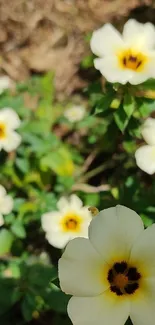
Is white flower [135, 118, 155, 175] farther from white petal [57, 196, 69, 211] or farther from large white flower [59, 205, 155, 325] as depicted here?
large white flower [59, 205, 155, 325]

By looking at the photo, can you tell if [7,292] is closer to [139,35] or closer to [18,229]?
[18,229]

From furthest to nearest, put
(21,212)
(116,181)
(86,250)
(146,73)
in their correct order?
1. (116,181)
2. (21,212)
3. (146,73)
4. (86,250)

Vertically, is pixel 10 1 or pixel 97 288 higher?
pixel 97 288

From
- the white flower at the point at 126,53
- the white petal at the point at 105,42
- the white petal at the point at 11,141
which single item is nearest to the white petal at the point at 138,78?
the white flower at the point at 126,53

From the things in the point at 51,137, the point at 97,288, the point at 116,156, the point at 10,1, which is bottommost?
the point at 116,156

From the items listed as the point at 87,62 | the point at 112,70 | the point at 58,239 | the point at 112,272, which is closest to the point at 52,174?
the point at 58,239

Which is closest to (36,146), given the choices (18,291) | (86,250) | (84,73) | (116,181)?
(116,181)

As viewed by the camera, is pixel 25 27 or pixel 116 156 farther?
pixel 25 27

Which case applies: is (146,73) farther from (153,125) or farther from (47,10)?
(47,10)

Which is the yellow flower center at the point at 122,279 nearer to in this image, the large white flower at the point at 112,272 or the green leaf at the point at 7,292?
the large white flower at the point at 112,272
